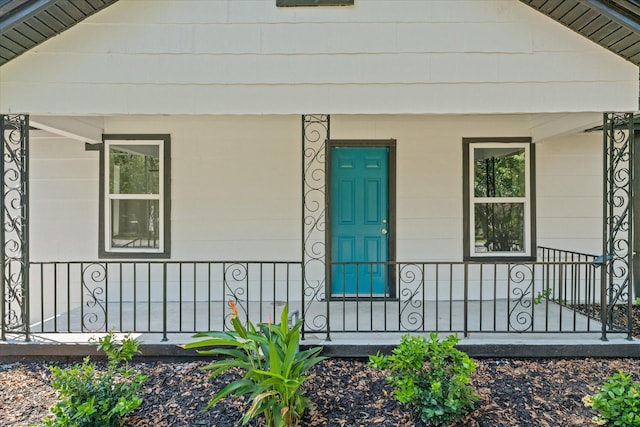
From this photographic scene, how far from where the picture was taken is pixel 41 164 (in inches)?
200

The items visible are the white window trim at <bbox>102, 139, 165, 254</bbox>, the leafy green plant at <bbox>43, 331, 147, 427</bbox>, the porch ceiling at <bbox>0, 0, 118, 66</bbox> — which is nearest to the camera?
the leafy green plant at <bbox>43, 331, 147, 427</bbox>

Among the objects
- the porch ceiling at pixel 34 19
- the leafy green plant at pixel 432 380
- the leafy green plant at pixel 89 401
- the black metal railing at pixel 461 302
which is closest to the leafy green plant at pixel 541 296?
the black metal railing at pixel 461 302

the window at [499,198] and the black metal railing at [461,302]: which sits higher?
the window at [499,198]

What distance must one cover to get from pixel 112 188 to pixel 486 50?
4.48 metres

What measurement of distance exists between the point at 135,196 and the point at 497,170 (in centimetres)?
459

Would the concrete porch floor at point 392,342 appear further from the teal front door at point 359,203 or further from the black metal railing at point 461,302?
the teal front door at point 359,203

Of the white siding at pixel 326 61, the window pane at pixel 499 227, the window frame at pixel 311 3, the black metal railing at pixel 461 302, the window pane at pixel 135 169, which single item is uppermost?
the window frame at pixel 311 3

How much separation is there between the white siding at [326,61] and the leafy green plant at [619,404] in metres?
2.20

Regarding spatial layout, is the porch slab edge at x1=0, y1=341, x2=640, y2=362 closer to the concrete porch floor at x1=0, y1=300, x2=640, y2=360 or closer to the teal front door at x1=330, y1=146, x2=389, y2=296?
the concrete porch floor at x1=0, y1=300, x2=640, y2=360

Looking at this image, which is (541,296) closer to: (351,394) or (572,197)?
(572,197)

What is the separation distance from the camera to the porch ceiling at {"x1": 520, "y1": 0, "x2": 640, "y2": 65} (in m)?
3.17

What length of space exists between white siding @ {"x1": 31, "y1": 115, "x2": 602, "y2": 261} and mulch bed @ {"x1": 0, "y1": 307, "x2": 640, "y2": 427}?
1.87m

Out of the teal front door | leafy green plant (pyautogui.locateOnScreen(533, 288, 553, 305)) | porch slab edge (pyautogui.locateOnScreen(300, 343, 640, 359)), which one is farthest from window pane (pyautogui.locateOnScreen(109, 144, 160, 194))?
leafy green plant (pyautogui.locateOnScreen(533, 288, 553, 305))

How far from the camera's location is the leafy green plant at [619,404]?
2424mm
